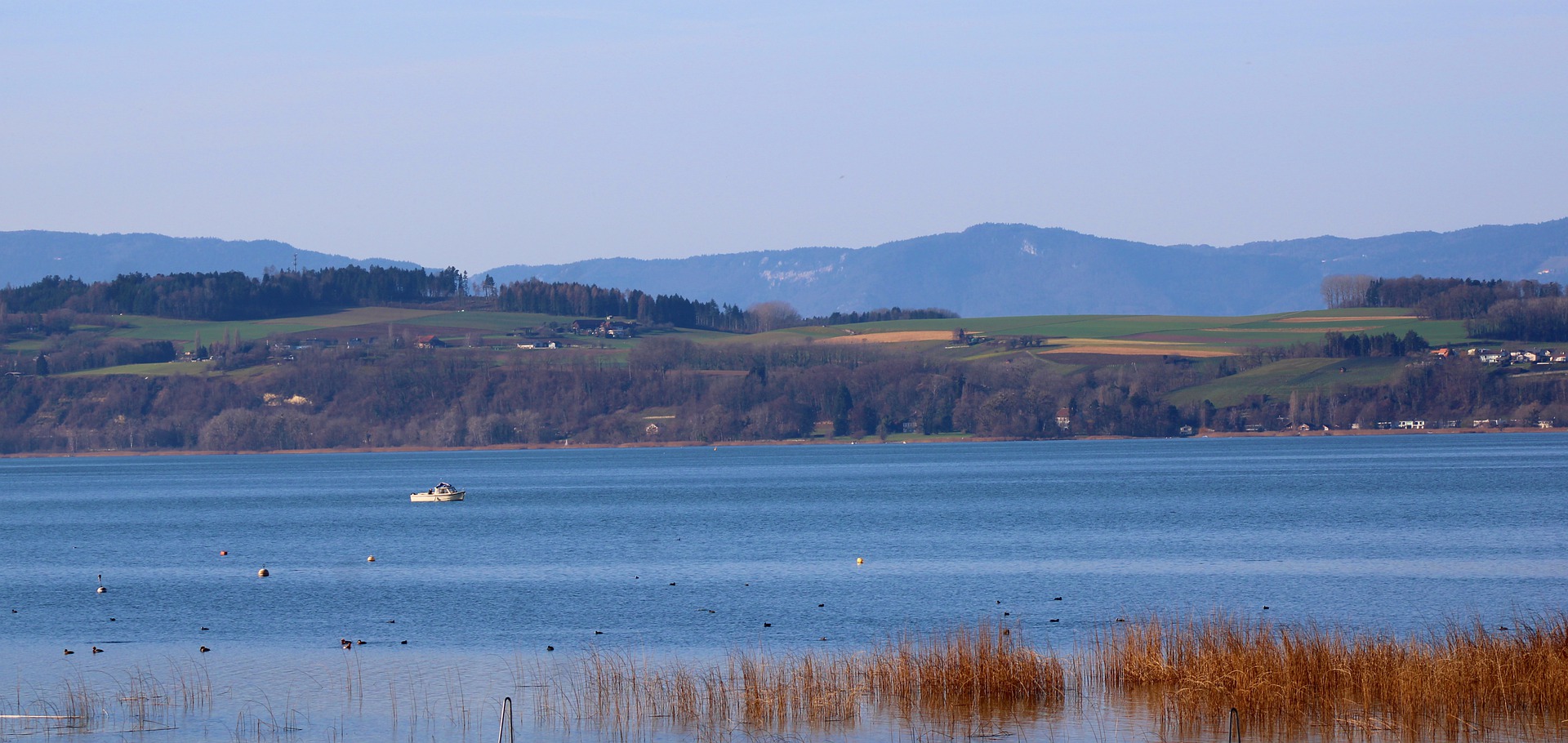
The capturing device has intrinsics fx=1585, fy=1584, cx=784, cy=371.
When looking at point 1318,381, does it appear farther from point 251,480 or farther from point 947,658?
point 947,658

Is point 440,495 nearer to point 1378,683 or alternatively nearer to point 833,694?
point 833,694

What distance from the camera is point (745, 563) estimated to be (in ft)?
181

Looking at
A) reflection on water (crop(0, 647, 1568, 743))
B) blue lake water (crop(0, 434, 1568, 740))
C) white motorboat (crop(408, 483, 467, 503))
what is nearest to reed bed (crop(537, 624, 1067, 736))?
reflection on water (crop(0, 647, 1568, 743))

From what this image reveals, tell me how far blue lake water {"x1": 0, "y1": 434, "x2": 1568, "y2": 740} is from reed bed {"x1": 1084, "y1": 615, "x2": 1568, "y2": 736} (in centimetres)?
746

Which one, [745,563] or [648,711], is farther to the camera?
[745,563]

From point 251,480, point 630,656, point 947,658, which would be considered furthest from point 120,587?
point 251,480

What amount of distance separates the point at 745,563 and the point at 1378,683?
3308 centimetres

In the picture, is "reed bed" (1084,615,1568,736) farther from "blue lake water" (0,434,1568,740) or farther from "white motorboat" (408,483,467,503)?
"white motorboat" (408,483,467,503)

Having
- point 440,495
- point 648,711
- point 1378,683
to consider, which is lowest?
point 440,495

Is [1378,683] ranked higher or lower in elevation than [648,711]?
higher

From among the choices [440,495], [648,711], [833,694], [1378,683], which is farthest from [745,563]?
[440,495]

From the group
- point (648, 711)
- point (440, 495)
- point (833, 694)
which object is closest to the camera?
point (833, 694)

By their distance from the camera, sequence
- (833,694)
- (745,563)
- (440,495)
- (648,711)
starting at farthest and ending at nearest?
(440,495) → (745,563) → (648,711) → (833,694)

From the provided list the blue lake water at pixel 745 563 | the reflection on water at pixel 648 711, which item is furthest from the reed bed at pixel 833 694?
the blue lake water at pixel 745 563
